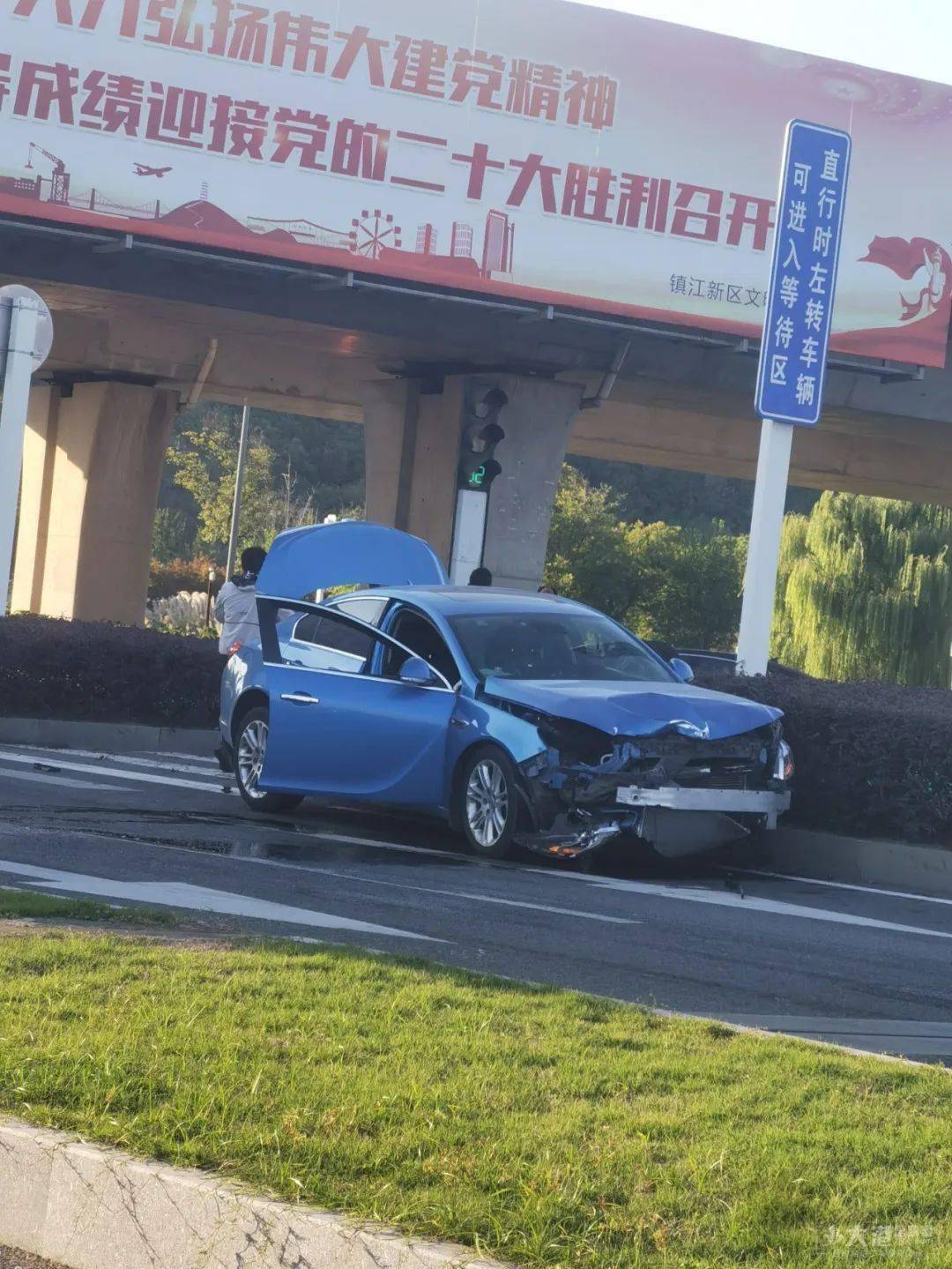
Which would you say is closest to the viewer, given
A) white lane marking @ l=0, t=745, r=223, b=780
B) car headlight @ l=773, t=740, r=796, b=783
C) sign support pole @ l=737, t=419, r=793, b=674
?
car headlight @ l=773, t=740, r=796, b=783

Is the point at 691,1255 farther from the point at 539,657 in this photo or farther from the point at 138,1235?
the point at 539,657

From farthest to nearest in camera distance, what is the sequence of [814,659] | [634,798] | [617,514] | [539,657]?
[617,514] → [814,659] → [539,657] → [634,798]

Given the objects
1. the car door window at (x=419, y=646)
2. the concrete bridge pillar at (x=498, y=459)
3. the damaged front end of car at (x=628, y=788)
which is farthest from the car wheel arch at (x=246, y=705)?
the concrete bridge pillar at (x=498, y=459)

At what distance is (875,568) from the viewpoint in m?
47.3

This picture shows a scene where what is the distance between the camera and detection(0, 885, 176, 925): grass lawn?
731 cm

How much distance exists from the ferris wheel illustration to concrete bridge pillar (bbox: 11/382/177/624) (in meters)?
11.0

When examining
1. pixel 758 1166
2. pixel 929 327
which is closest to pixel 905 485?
pixel 929 327

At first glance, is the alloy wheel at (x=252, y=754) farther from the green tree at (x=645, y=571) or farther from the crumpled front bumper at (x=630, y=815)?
the green tree at (x=645, y=571)

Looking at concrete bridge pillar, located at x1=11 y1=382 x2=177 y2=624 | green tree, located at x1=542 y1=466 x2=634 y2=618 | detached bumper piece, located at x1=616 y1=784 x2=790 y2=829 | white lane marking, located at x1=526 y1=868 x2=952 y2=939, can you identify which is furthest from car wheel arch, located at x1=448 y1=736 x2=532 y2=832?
green tree, located at x1=542 y1=466 x2=634 y2=618

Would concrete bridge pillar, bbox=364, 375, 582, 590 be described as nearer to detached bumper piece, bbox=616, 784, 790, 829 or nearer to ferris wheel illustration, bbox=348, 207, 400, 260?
ferris wheel illustration, bbox=348, 207, 400, 260

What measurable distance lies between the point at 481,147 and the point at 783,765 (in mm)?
16871

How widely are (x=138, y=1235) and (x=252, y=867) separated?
6.04 m

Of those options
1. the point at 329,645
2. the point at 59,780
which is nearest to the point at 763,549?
the point at 329,645

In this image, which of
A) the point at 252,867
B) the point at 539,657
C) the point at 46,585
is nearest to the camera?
the point at 252,867
